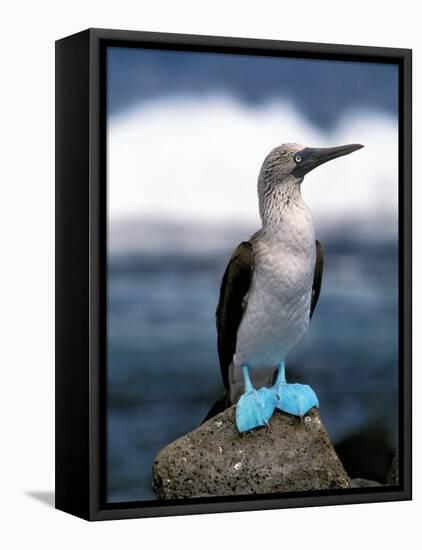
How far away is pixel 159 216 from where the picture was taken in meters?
7.71

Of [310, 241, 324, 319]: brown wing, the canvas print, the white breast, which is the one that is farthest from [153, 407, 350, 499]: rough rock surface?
[310, 241, 324, 319]: brown wing

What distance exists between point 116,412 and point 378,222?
1803 millimetres

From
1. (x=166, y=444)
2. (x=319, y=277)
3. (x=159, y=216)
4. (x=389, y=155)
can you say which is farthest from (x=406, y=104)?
(x=166, y=444)

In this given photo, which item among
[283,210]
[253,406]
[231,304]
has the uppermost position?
[283,210]

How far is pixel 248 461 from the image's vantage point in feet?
25.9

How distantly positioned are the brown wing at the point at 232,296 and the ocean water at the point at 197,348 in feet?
0.14

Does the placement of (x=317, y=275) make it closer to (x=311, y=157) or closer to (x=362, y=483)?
(x=311, y=157)

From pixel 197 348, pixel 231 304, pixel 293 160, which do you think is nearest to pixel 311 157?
pixel 293 160

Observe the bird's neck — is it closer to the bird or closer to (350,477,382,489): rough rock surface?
the bird

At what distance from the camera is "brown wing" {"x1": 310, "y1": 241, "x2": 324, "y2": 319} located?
26.7ft

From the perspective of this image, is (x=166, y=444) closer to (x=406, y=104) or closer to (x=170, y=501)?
(x=170, y=501)

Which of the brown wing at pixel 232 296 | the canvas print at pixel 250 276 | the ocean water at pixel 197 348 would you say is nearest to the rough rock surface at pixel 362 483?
the canvas print at pixel 250 276

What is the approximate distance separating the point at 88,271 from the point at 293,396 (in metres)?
1.33

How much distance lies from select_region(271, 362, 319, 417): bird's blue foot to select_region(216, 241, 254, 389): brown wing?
0.30m
